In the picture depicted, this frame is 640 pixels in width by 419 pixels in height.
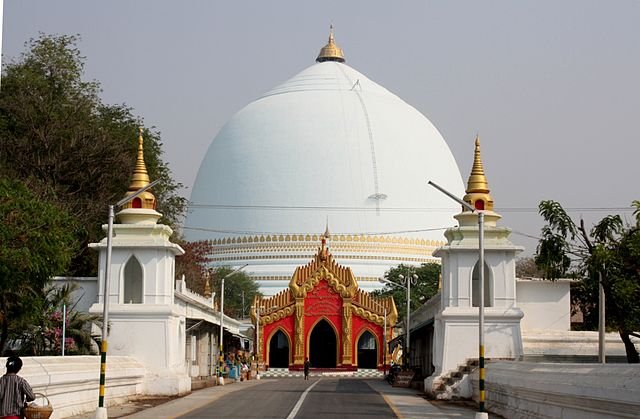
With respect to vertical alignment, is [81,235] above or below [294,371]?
above

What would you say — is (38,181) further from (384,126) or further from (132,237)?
(384,126)

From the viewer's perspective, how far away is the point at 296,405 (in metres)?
26.4

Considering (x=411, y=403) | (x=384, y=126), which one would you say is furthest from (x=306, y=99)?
(x=411, y=403)

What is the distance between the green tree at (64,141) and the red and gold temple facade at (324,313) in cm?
1617

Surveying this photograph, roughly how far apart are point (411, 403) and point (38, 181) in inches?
772

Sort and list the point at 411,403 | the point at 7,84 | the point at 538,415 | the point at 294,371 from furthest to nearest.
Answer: the point at 294,371, the point at 7,84, the point at 411,403, the point at 538,415

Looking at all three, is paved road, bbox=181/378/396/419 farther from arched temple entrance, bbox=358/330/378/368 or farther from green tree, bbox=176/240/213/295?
arched temple entrance, bbox=358/330/378/368

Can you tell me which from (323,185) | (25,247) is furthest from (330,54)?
(25,247)

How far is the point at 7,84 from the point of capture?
154ft

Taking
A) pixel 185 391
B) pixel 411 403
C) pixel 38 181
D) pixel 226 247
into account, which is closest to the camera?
pixel 411 403

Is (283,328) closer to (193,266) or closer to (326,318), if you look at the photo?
(326,318)

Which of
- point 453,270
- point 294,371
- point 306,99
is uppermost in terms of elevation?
point 306,99

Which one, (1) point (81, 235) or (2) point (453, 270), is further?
(1) point (81, 235)

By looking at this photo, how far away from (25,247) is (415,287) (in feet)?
139
